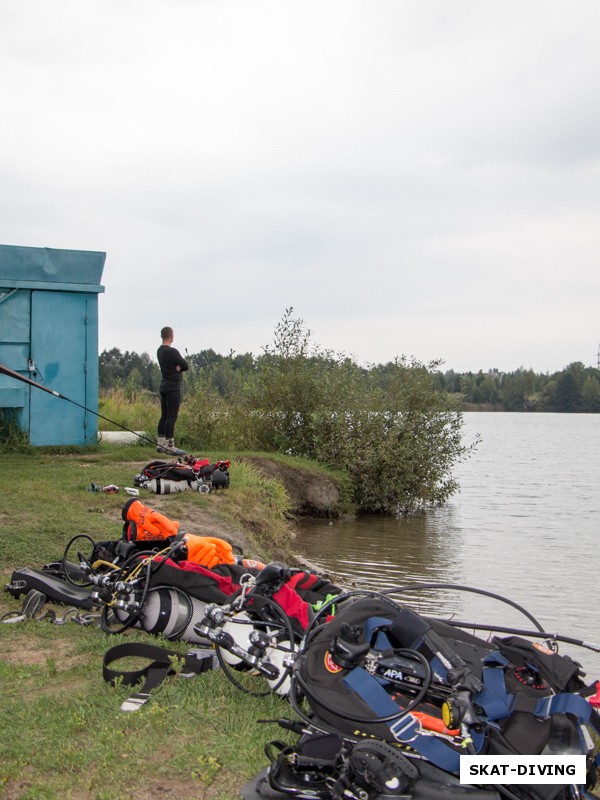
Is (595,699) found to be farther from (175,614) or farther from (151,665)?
(175,614)

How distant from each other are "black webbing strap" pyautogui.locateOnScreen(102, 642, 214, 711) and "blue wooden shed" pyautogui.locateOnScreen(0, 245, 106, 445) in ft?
36.9

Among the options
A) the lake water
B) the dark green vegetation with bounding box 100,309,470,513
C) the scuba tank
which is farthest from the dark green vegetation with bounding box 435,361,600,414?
the scuba tank

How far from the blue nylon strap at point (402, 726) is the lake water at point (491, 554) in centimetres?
201

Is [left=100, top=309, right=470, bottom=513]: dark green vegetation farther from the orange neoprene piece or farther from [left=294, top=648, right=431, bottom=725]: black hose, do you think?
[left=294, top=648, right=431, bottom=725]: black hose

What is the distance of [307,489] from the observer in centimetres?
1844

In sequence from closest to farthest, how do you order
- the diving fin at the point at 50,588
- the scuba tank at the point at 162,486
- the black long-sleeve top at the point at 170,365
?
the diving fin at the point at 50,588
the scuba tank at the point at 162,486
the black long-sleeve top at the point at 170,365

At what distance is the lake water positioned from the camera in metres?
10.7

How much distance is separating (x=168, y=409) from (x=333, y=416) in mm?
5574

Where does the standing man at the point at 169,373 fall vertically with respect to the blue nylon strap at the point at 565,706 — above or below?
above

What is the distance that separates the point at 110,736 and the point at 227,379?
17.9 meters

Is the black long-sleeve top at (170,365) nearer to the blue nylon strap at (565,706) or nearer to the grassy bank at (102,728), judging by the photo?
the grassy bank at (102,728)

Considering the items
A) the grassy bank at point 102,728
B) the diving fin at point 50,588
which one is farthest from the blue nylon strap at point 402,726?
the diving fin at point 50,588

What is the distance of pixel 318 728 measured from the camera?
11.7 feet

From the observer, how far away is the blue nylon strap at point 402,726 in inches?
133
